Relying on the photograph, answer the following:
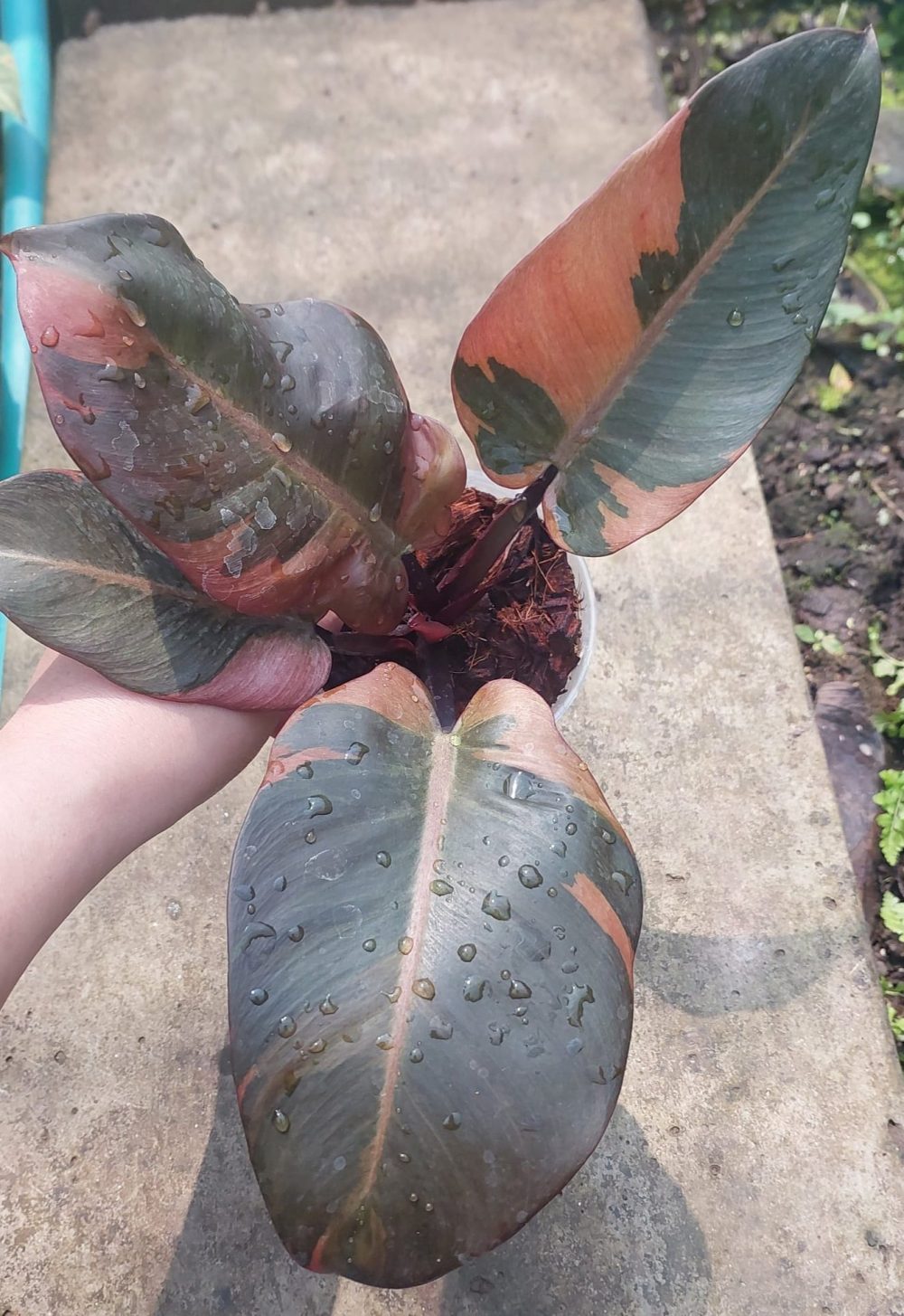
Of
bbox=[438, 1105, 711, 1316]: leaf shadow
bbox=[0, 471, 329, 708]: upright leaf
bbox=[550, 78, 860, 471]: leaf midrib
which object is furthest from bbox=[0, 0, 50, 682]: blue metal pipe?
bbox=[438, 1105, 711, 1316]: leaf shadow

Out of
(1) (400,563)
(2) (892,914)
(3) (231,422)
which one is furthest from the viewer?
(2) (892,914)

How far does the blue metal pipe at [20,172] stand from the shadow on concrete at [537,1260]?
1239mm

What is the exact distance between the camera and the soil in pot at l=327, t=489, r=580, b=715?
1038mm

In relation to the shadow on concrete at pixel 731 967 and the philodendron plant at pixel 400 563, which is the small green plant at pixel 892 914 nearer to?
the shadow on concrete at pixel 731 967

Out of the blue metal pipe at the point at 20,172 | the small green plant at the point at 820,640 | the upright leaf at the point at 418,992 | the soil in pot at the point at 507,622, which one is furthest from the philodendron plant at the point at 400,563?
the blue metal pipe at the point at 20,172

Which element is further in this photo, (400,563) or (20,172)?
(20,172)

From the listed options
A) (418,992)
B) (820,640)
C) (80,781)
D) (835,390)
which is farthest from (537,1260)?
(835,390)

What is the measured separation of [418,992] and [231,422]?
1.51ft

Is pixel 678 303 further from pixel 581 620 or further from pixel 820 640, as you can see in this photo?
pixel 820 640

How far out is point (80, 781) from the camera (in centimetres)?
82

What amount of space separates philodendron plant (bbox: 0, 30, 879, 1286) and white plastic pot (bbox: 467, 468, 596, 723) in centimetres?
21

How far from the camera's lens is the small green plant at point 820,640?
1512mm

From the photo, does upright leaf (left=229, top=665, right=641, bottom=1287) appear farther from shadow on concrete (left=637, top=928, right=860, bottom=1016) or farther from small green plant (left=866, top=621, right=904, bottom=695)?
small green plant (left=866, top=621, right=904, bottom=695)

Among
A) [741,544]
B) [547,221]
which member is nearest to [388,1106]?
[741,544]
